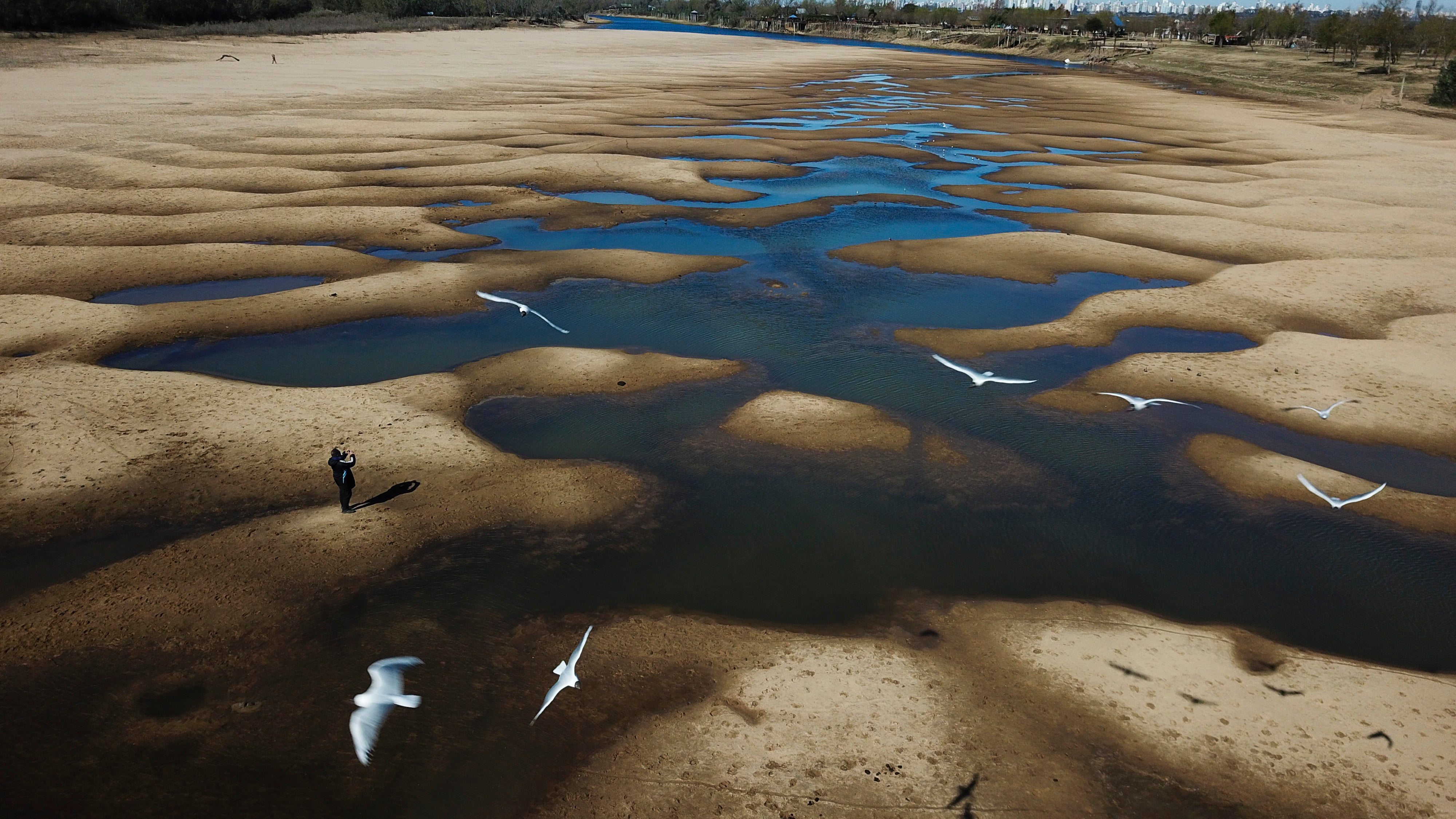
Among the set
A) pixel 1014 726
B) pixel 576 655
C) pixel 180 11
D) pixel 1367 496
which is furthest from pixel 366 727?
pixel 180 11

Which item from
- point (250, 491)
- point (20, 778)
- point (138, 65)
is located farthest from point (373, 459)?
point (138, 65)

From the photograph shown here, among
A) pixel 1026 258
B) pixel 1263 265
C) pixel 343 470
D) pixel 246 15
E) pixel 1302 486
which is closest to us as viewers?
pixel 343 470

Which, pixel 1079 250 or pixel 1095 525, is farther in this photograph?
pixel 1079 250

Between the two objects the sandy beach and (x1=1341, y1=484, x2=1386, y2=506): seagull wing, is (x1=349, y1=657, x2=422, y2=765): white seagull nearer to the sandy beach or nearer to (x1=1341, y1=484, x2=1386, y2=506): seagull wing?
the sandy beach

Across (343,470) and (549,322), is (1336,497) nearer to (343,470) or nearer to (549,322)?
(343,470)

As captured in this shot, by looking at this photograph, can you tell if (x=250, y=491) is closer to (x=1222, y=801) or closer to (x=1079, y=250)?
(x=1222, y=801)

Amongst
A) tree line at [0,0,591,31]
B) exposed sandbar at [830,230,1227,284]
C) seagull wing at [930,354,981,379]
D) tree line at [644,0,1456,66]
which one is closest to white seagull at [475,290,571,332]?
seagull wing at [930,354,981,379]
